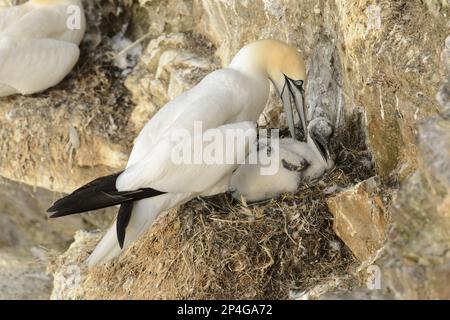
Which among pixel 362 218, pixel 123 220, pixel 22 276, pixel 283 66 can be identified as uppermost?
pixel 283 66

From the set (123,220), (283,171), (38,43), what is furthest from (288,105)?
(38,43)

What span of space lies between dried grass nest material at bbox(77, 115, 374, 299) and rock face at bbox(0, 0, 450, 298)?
0.19 m

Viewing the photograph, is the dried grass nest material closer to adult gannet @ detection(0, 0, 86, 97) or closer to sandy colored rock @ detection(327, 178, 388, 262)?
sandy colored rock @ detection(327, 178, 388, 262)

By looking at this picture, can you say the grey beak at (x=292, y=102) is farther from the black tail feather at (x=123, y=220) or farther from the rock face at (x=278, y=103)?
the black tail feather at (x=123, y=220)

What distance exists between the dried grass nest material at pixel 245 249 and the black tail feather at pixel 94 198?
62 cm

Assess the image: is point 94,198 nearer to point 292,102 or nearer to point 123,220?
point 123,220

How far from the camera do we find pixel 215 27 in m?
6.67

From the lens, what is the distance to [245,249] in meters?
4.96

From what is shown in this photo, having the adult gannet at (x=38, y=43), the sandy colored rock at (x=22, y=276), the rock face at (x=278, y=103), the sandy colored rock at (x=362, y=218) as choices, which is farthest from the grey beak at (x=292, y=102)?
the sandy colored rock at (x=22, y=276)

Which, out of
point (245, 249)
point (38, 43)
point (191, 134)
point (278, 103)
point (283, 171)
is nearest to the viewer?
point (191, 134)

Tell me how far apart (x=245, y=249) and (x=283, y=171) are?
532mm

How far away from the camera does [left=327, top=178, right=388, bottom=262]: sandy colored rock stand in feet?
14.9
